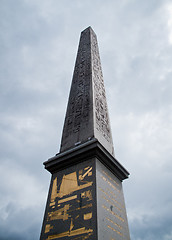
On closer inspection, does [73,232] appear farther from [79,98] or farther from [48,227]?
[79,98]

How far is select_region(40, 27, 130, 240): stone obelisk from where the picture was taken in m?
3.67

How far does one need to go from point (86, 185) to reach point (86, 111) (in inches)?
102

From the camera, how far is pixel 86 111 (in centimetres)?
621

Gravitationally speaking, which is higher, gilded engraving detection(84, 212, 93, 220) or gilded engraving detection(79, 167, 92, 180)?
gilded engraving detection(79, 167, 92, 180)

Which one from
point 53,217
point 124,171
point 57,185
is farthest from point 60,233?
point 124,171

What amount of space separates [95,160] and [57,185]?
1005mm

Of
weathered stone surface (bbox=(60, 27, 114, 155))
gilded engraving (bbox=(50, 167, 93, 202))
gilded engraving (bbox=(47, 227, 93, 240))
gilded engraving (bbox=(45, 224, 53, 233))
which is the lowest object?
gilded engraving (bbox=(47, 227, 93, 240))

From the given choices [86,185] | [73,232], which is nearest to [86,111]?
[86,185]

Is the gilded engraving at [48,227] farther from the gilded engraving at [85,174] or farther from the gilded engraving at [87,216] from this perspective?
the gilded engraving at [85,174]

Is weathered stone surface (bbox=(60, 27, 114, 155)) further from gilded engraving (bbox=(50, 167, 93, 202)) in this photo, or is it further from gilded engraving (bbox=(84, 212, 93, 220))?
gilded engraving (bbox=(84, 212, 93, 220))

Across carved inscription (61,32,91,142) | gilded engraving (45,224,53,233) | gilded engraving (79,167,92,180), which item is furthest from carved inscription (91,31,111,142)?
gilded engraving (45,224,53,233)

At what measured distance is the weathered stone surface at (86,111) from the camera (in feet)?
18.3

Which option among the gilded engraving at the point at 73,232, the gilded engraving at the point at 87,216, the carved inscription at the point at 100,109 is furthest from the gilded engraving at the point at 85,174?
the carved inscription at the point at 100,109

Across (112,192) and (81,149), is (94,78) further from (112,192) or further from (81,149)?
(112,192)
